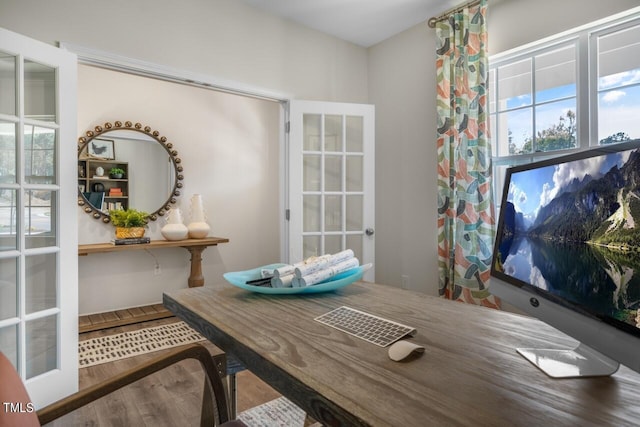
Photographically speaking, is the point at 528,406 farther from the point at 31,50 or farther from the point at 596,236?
the point at 31,50

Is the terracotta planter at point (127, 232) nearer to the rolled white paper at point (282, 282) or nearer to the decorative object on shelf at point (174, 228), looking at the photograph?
the decorative object on shelf at point (174, 228)

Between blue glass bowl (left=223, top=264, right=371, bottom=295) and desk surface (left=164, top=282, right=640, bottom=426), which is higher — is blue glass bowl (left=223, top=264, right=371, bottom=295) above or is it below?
above

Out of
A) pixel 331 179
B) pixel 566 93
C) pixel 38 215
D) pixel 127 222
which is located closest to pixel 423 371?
pixel 38 215

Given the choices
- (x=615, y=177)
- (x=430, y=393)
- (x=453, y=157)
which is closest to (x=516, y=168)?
(x=615, y=177)

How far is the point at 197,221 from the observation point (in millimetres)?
3852

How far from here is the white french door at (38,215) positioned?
183cm

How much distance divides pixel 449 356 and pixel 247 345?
44 cm

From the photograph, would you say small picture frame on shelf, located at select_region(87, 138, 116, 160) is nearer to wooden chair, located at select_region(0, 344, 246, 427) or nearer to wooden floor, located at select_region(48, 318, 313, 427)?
wooden floor, located at select_region(48, 318, 313, 427)

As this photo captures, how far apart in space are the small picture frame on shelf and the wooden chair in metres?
3.36

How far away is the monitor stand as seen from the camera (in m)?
0.67

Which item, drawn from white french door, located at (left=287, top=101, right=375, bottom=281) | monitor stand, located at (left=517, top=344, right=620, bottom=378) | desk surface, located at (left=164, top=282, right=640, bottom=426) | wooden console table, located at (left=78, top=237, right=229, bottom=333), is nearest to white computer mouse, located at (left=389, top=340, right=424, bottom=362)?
desk surface, located at (left=164, top=282, right=640, bottom=426)

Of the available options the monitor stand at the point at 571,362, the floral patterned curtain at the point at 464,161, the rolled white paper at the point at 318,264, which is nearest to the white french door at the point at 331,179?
the floral patterned curtain at the point at 464,161

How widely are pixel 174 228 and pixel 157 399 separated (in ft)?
6.56

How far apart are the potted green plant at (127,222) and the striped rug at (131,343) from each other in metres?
0.94
